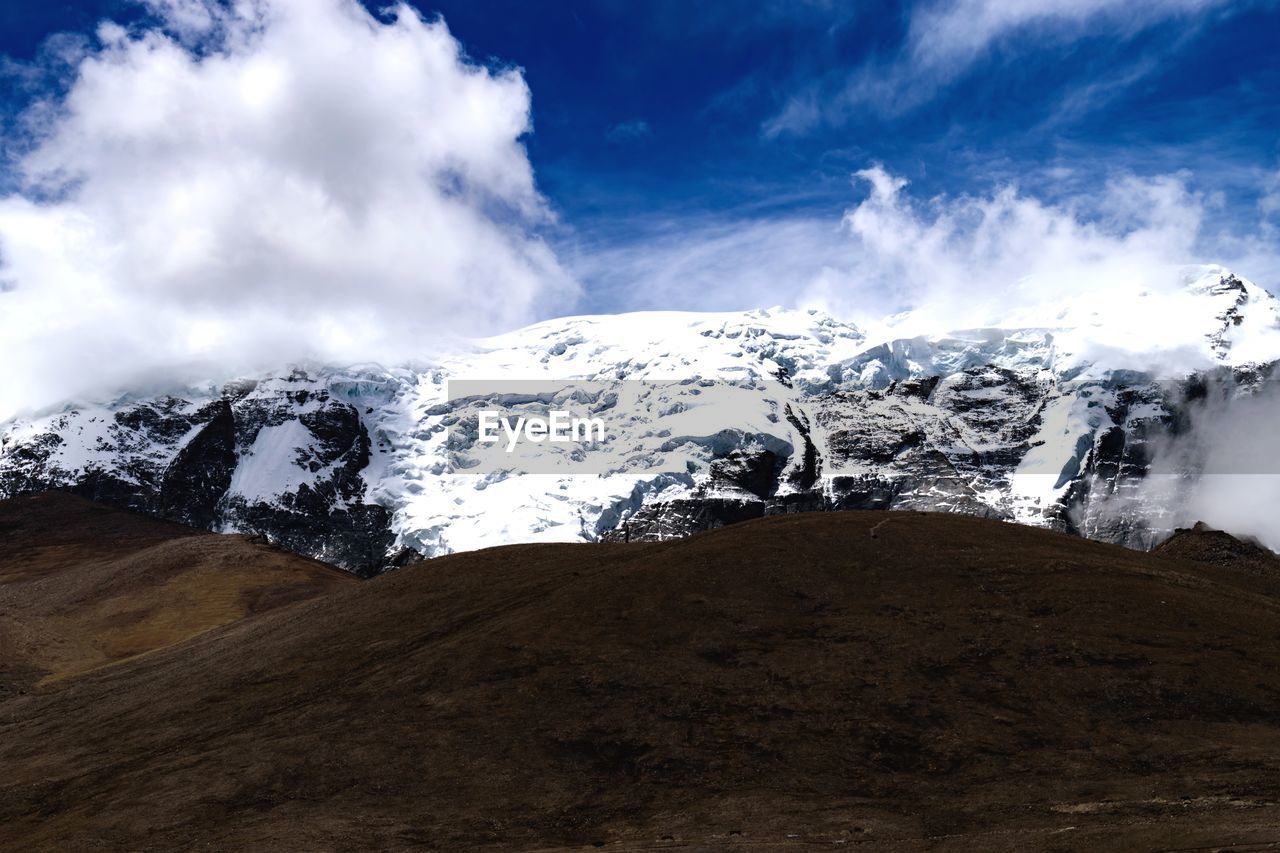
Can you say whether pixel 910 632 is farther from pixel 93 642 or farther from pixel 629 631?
pixel 93 642

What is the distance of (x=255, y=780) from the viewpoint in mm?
45000

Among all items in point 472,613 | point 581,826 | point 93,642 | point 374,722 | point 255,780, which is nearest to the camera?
point 581,826

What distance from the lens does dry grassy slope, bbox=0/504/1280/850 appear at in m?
38.6

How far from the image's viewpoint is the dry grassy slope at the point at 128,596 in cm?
9388

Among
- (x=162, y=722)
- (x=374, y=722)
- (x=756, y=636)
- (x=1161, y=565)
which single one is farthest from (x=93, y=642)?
(x=1161, y=565)

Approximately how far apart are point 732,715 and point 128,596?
87384 millimetres

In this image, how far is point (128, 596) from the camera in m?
114

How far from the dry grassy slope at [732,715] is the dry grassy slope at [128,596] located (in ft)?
93.7

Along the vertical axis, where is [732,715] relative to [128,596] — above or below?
below

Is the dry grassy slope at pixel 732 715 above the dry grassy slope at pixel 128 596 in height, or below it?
below

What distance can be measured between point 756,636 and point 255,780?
75.5 ft

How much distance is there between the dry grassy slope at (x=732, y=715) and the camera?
38625 millimetres

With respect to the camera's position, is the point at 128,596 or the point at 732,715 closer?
the point at 732,715

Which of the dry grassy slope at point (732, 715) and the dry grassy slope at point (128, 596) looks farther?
the dry grassy slope at point (128, 596)
